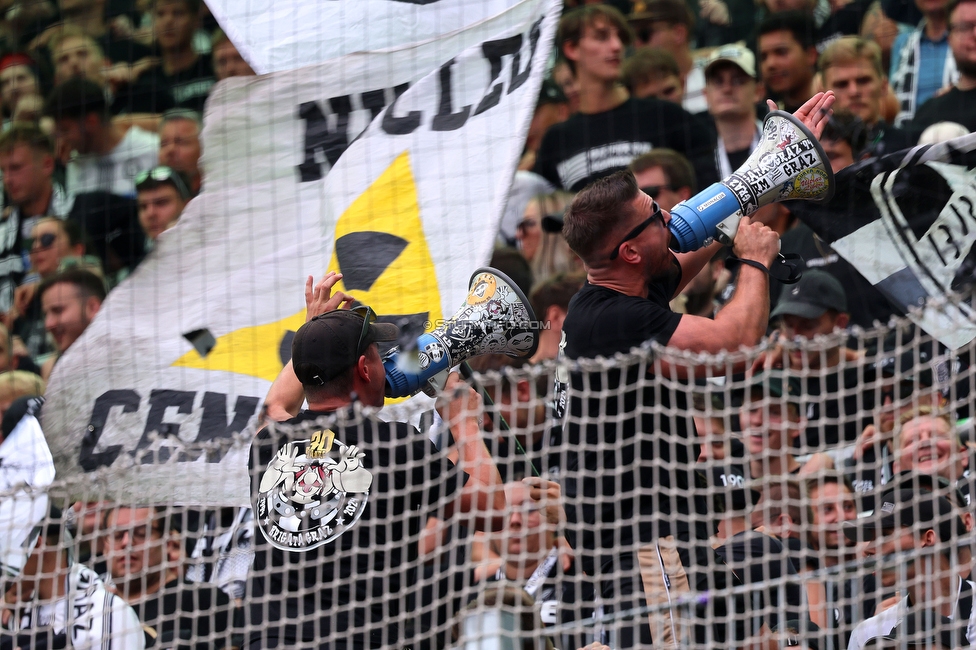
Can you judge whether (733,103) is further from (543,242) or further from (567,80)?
(543,242)

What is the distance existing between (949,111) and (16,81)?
5.08 meters

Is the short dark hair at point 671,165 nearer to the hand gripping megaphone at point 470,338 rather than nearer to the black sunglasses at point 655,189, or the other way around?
the black sunglasses at point 655,189

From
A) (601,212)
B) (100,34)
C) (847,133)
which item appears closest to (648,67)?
(847,133)

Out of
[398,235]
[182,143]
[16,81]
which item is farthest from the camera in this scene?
[16,81]

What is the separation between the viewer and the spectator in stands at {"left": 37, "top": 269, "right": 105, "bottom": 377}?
6414 millimetres

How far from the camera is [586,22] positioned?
5844mm

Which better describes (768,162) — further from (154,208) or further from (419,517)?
(154,208)

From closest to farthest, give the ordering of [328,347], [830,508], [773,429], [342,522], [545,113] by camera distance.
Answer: [342,522] → [328,347] → [773,429] → [830,508] → [545,113]

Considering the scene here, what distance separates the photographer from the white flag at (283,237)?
17.2ft

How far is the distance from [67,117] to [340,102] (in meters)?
2.01

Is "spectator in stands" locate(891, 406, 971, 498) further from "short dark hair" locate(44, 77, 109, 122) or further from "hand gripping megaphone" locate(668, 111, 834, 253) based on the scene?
"short dark hair" locate(44, 77, 109, 122)

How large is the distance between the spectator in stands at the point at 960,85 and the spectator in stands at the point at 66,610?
343cm

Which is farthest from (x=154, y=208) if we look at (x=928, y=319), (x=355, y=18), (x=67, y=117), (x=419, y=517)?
(x=928, y=319)

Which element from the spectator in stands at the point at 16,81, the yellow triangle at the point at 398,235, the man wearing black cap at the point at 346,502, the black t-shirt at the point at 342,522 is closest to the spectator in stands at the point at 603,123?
the yellow triangle at the point at 398,235
